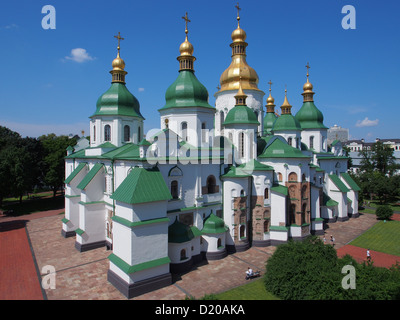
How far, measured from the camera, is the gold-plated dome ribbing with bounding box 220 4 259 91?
25.2m

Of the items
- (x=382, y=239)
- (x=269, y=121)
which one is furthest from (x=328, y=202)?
(x=269, y=121)

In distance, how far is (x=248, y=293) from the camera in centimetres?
1368

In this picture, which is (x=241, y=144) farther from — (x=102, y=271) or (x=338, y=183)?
(x=338, y=183)

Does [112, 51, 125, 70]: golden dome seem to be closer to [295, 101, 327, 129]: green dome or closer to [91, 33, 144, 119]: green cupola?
[91, 33, 144, 119]: green cupola

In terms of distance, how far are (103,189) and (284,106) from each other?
64.9ft

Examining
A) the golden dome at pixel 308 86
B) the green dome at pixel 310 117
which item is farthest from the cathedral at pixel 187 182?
the golden dome at pixel 308 86

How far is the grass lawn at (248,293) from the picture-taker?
523 inches

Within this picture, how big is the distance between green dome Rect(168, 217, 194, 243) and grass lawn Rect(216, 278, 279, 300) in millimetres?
4112

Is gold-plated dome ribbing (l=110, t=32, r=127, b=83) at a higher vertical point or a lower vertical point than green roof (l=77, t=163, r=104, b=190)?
higher

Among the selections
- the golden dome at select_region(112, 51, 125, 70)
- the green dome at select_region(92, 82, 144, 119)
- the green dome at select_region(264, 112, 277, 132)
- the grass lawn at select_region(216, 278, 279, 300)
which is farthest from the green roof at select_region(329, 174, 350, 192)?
the golden dome at select_region(112, 51, 125, 70)

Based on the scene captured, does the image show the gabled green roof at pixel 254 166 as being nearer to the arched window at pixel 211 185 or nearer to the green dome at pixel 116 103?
the arched window at pixel 211 185

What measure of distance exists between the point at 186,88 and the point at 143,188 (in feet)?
30.3
